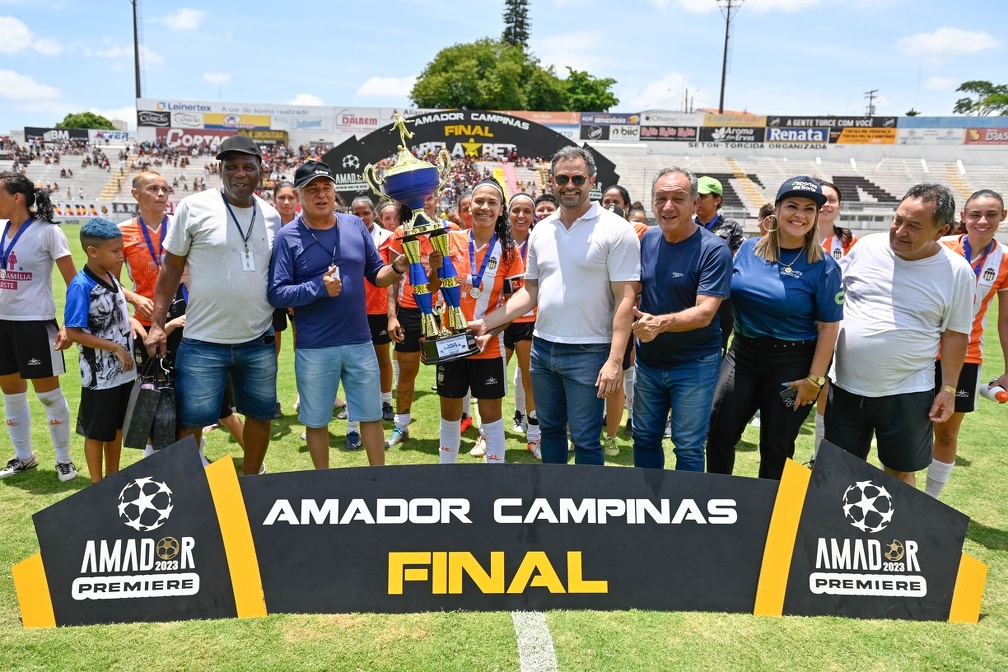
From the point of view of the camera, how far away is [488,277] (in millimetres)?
4199

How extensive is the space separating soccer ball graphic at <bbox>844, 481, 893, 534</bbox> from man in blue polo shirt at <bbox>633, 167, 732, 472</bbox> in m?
0.74

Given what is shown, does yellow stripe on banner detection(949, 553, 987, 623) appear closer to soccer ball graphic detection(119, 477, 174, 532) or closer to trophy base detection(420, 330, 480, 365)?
trophy base detection(420, 330, 480, 365)

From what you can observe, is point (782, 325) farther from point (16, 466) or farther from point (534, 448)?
point (16, 466)

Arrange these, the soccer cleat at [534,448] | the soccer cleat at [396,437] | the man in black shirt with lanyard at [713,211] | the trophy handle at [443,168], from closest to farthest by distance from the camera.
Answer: the trophy handle at [443,168] < the man in black shirt with lanyard at [713,211] < the soccer cleat at [534,448] < the soccer cleat at [396,437]

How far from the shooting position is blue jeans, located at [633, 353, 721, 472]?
3.32 metres

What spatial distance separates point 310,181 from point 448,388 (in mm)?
1604

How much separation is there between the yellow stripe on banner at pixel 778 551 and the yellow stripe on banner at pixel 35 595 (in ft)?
9.97

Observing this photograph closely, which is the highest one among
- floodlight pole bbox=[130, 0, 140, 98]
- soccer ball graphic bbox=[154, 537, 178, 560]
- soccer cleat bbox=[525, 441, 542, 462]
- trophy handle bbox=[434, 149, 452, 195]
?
floodlight pole bbox=[130, 0, 140, 98]

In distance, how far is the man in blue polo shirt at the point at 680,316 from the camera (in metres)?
3.16

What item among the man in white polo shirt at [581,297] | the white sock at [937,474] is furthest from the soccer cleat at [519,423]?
the white sock at [937,474]

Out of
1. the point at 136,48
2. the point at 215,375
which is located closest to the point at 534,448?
the point at 215,375

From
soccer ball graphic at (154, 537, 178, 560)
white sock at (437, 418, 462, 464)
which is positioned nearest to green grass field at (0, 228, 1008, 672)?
soccer ball graphic at (154, 537, 178, 560)

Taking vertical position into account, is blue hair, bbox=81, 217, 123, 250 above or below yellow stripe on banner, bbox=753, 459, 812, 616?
above

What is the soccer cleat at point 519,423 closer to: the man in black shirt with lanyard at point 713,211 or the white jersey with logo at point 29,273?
the man in black shirt with lanyard at point 713,211
